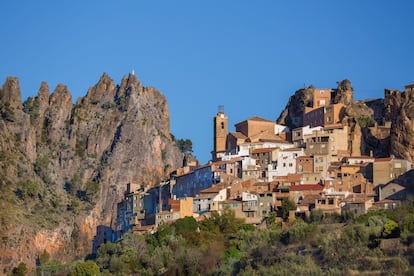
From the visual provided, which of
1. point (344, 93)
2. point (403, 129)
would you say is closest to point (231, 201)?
point (403, 129)

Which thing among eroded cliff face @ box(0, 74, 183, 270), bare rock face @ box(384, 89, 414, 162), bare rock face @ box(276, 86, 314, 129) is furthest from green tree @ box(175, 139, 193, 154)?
bare rock face @ box(384, 89, 414, 162)

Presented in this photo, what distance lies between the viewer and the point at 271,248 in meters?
91.2

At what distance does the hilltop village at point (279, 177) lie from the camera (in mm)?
102188

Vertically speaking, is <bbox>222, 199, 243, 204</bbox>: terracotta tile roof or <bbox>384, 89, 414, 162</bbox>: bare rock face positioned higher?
<bbox>384, 89, 414, 162</bbox>: bare rock face

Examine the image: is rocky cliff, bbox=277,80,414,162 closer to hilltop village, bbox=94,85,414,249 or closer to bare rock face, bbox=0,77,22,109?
hilltop village, bbox=94,85,414,249

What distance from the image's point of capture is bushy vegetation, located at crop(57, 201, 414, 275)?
8356 centimetres

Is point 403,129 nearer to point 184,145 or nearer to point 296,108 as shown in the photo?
point 296,108

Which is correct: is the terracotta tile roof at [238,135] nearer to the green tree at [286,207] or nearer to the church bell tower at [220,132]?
the church bell tower at [220,132]

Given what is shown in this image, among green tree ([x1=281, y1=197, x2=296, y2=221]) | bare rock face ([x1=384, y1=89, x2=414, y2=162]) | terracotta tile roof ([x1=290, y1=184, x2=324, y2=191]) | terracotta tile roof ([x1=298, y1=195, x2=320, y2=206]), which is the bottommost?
green tree ([x1=281, y1=197, x2=296, y2=221])

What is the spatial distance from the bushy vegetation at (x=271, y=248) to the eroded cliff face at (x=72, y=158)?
79.1 feet

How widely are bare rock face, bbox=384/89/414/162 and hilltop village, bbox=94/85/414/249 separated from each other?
6.00 ft

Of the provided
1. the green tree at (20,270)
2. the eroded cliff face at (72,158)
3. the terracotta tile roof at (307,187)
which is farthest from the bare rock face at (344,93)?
the green tree at (20,270)

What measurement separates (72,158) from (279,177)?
48.6m

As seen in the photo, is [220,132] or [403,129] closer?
[403,129]
